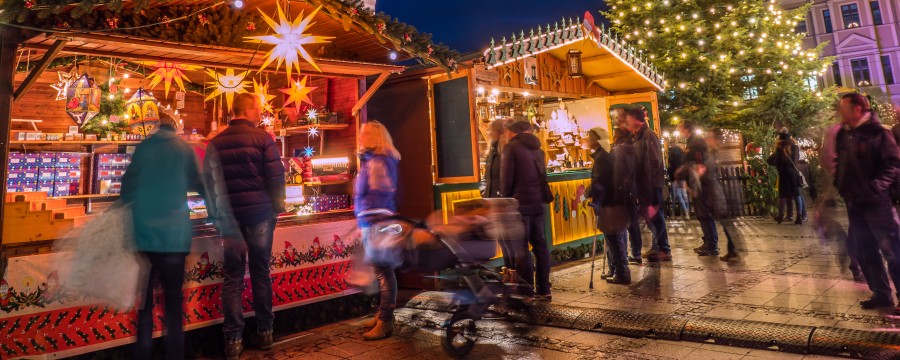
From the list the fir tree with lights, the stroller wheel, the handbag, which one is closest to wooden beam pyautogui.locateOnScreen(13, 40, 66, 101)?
the handbag

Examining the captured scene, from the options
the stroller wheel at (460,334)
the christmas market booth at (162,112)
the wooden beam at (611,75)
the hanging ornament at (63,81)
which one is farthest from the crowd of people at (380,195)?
the wooden beam at (611,75)

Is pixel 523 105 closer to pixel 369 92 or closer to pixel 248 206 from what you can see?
pixel 369 92

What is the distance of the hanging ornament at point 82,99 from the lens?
6055 mm

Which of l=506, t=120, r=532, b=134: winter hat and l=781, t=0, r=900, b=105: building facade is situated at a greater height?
l=781, t=0, r=900, b=105: building facade

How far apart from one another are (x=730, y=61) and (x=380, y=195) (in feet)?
54.8

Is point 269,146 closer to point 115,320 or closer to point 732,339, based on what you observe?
point 115,320

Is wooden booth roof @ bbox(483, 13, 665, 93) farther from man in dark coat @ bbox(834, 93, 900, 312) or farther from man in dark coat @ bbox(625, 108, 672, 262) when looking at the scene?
man in dark coat @ bbox(834, 93, 900, 312)

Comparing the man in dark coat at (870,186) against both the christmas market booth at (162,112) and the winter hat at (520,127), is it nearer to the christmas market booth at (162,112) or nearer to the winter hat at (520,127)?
the winter hat at (520,127)

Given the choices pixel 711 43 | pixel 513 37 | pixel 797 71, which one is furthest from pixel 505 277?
pixel 797 71

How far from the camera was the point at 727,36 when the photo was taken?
678 inches

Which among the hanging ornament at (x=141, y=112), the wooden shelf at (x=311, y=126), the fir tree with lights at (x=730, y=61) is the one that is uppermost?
the fir tree with lights at (x=730, y=61)

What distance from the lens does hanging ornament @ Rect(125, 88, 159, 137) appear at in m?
6.62

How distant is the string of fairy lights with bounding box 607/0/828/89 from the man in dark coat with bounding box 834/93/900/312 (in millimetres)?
13886

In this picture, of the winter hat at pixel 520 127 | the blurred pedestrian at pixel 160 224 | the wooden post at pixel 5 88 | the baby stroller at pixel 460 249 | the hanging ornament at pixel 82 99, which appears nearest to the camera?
the blurred pedestrian at pixel 160 224
